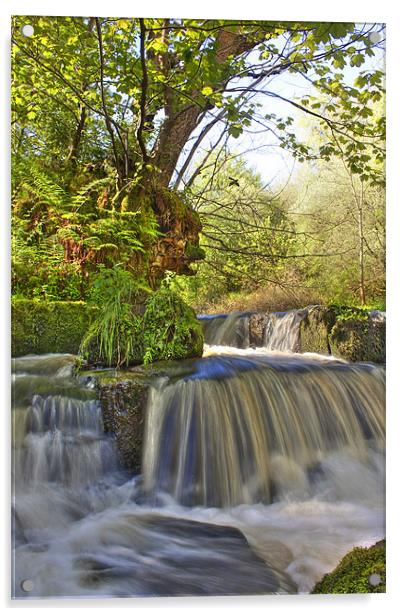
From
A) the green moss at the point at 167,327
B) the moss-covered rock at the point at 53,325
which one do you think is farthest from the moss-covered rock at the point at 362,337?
the moss-covered rock at the point at 53,325

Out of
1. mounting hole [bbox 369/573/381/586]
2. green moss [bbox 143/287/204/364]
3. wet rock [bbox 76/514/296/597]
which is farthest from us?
green moss [bbox 143/287/204/364]

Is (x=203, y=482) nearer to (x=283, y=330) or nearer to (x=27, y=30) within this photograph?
(x=283, y=330)

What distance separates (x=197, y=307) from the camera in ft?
7.75

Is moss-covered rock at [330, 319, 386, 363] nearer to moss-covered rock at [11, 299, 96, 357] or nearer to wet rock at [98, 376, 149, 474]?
wet rock at [98, 376, 149, 474]

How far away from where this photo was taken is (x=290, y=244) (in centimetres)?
244

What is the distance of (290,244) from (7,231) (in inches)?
58.4

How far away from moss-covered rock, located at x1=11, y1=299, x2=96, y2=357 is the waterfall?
20.4 inches

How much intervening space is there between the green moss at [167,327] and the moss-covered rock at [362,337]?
2.58 feet

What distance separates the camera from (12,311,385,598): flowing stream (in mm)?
2100

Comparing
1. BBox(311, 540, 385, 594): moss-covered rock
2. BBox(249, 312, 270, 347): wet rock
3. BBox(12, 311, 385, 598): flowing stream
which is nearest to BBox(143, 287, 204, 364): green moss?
BBox(12, 311, 385, 598): flowing stream

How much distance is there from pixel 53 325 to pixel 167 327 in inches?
23.5

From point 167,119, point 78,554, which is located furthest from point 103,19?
point 78,554

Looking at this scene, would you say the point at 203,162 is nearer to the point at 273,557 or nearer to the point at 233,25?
the point at 233,25
